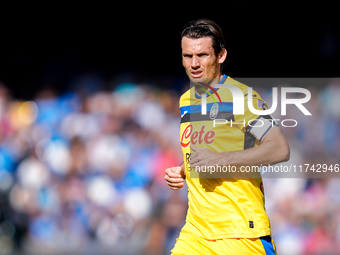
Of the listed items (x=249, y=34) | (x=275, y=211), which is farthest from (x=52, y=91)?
(x=275, y=211)

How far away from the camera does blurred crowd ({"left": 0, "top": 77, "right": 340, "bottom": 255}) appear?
499cm

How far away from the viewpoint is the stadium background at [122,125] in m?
5.11

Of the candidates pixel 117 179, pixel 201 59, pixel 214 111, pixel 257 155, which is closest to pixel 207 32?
pixel 201 59

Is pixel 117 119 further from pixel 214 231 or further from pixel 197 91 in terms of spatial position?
pixel 214 231

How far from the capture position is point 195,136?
7.77 feet

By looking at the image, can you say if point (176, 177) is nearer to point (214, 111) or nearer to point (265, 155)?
point (214, 111)

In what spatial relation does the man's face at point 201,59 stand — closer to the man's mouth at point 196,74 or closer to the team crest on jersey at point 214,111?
the man's mouth at point 196,74

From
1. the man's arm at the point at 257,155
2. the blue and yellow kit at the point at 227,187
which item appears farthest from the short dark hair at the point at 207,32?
the man's arm at the point at 257,155

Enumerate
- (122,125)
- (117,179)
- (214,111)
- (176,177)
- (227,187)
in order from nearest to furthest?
1. (227,187)
2. (214,111)
3. (176,177)
4. (117,179)
5. (122,125)

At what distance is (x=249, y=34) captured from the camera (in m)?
5.95

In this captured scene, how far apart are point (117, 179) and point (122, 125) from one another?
0.89 m

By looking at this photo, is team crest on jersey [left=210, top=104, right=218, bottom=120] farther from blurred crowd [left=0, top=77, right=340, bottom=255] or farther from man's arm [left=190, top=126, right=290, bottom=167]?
blurred crowd [left=0, top=77, right=340, bottom=255]

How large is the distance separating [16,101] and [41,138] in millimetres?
931

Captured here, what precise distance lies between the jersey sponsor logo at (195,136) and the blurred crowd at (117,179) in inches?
113
